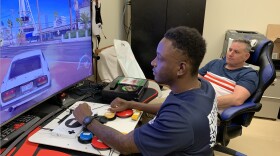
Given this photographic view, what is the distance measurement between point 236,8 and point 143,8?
1254mm

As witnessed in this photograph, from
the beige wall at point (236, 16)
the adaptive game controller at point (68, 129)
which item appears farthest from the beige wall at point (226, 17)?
the adaptive game controller at point (68, 129)

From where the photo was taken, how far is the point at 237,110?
5.72 feet

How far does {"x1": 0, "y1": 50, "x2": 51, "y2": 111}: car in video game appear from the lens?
1127mm

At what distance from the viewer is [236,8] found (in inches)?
127

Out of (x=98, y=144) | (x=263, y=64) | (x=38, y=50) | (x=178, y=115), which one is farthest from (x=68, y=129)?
(x=263, y=64)

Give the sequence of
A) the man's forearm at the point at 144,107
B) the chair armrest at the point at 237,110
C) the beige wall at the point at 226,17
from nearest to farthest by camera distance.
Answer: the man's forearm at the point at 144,107 < the chair armrest at the point at 237,110 < the beige wall at the point at 226,17

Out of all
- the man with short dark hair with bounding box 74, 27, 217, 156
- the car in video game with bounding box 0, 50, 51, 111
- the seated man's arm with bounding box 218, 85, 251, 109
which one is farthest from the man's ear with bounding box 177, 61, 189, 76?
the seated man's arm with bounding box 218, 85, 251, 109

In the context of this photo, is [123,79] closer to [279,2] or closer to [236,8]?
[236,8]

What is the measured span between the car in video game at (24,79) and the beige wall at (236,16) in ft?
8.44

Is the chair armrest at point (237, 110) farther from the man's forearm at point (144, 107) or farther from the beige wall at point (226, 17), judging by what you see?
the beige wall at point (226, 17)

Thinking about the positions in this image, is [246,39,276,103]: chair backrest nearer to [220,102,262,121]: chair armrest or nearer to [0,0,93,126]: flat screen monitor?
[220,102,262,121]: chair armrest

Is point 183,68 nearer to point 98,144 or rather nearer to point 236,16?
point 98,144

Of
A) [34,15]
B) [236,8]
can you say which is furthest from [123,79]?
[236,8]

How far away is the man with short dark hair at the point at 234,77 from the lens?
1.90 meters
